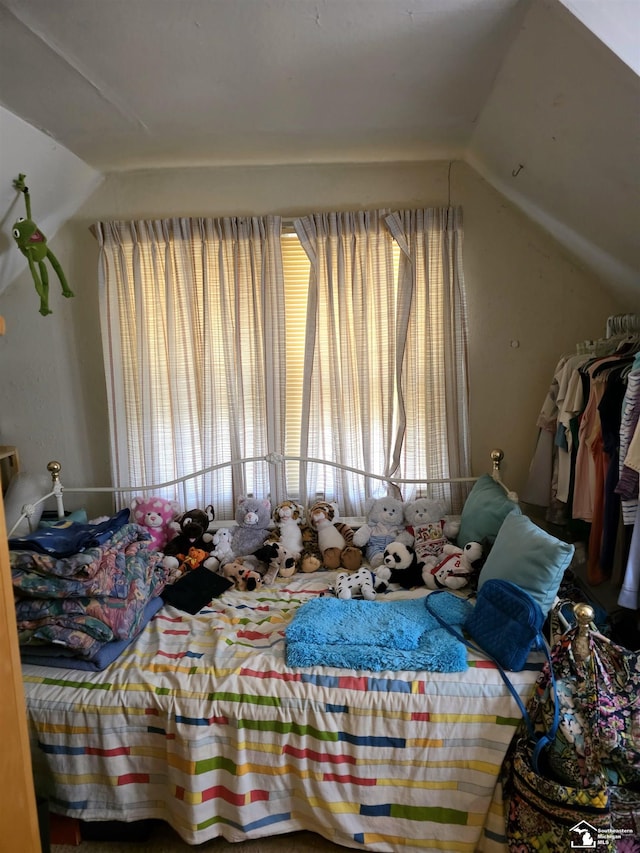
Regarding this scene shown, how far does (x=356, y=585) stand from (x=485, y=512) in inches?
24.4

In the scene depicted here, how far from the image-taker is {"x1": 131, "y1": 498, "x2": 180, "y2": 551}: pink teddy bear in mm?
2342

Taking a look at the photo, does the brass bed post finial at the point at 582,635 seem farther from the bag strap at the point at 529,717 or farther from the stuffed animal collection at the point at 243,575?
the stuffed animal collection at the point at 243,575

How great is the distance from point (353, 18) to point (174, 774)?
230 centimetres

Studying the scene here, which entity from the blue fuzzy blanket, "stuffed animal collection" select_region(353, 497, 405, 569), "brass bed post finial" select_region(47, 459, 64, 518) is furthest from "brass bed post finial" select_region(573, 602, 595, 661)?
"brass bed post finial" select_region(47, 459, 64, 518)

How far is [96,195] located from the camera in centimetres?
246

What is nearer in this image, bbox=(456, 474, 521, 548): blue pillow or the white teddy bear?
bbox=(456, 474, 521, 548): blue pillow

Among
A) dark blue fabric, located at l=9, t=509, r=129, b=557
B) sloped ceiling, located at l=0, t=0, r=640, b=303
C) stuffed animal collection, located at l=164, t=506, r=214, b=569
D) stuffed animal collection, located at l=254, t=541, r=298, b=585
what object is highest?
sloped ceiling, located at l=0, t=0, r=640, b=303

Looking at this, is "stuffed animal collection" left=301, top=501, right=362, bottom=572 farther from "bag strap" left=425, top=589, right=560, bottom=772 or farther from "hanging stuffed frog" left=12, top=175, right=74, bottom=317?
"hanging stuffed frog" left=12, top=175, right=74, bottom=317

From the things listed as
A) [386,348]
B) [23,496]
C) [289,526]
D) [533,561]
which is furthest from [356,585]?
[23,496]

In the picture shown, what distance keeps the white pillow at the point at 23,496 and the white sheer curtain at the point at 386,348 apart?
132 cm

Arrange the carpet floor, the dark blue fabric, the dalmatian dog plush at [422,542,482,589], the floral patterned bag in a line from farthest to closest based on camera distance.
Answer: the dalmatian dog plush at [422,542,482,589] → the dark blue fabric → the carpet floor → the floral patterned bag

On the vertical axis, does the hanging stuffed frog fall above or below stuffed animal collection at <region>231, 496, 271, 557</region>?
above

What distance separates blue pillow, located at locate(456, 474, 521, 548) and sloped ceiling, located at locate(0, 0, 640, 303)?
1090 millimetres

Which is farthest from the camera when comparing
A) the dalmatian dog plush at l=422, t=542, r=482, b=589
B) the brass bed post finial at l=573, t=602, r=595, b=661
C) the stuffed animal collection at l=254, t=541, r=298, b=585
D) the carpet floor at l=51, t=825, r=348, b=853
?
the stuffed animal collection at l=254, t=541, r=298, b=585
